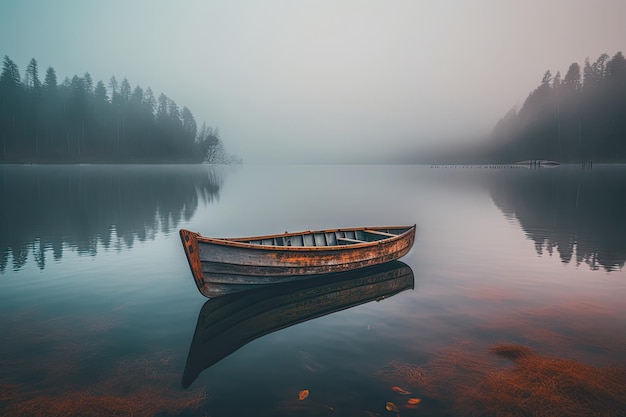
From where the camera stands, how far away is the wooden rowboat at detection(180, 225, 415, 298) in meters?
12.0

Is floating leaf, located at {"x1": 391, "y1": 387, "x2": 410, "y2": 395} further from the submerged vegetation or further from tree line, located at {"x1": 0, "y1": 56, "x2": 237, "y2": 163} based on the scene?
tree line, located at {"x1": 0, "y1": 56, "x2": 237, "y2": 163}

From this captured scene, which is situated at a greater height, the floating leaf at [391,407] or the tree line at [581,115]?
the tree line at [581,115]

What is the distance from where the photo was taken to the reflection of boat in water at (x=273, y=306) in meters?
10.1

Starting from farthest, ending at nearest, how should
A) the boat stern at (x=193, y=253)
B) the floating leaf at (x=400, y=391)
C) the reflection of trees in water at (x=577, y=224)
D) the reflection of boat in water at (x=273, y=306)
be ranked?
the reflection of trees in water at (x=577, y=224) → the boat stern at (x=193, y=253) → the reflection of boat in water at (x=273, y=306) → the floating leaf at (x=400, y=391)

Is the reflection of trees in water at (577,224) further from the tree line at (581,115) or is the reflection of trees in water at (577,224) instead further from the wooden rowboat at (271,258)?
the tree line at (581,115)

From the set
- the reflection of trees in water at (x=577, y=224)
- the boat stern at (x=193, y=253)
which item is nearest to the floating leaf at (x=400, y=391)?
the boat stern at (x=193, y=253)

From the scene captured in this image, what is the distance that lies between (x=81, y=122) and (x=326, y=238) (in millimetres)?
136071

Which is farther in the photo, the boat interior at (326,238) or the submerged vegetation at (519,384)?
the boat interior at (326,238)

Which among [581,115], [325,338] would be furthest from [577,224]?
[581,115]

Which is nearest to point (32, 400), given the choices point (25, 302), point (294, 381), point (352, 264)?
point (294, 381)

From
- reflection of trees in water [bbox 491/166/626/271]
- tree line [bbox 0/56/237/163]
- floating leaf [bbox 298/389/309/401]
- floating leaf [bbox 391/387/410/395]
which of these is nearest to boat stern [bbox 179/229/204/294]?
floating leaf [bbox 298/389/309/401]

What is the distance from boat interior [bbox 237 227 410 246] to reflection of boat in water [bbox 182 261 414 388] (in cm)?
219

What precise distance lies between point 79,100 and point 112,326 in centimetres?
14111

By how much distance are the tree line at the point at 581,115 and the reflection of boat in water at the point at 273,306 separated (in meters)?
180
